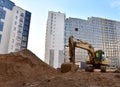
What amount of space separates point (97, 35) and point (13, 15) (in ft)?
161

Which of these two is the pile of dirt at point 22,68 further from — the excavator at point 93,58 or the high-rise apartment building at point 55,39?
the high-rise apartment building at point 55,39

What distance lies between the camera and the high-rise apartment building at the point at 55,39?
227ft

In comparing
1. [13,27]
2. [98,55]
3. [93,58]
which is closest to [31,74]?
[93,58]

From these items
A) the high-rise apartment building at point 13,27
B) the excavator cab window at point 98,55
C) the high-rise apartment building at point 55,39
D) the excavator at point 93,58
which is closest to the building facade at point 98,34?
the high-rise apartment building at point 55,39

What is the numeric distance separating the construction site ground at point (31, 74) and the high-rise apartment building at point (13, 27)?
25.4 meters

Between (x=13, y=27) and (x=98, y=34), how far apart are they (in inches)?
1977

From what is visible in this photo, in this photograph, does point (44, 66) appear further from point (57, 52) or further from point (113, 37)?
point (113, 37)

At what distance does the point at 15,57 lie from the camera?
13.6m

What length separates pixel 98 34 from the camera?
8356cm

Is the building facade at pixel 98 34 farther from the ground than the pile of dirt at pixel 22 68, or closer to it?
farther from the ground

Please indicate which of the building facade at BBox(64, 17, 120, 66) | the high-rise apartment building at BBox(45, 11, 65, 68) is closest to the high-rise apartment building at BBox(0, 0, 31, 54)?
the high-rise apartment building at BBox(45, 11, 65, 68)

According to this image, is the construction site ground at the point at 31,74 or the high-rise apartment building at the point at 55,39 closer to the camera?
the construction site ground at the point at 31,74

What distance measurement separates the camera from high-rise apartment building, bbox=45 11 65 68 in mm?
69037

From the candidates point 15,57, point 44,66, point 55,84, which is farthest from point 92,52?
point 55,84
